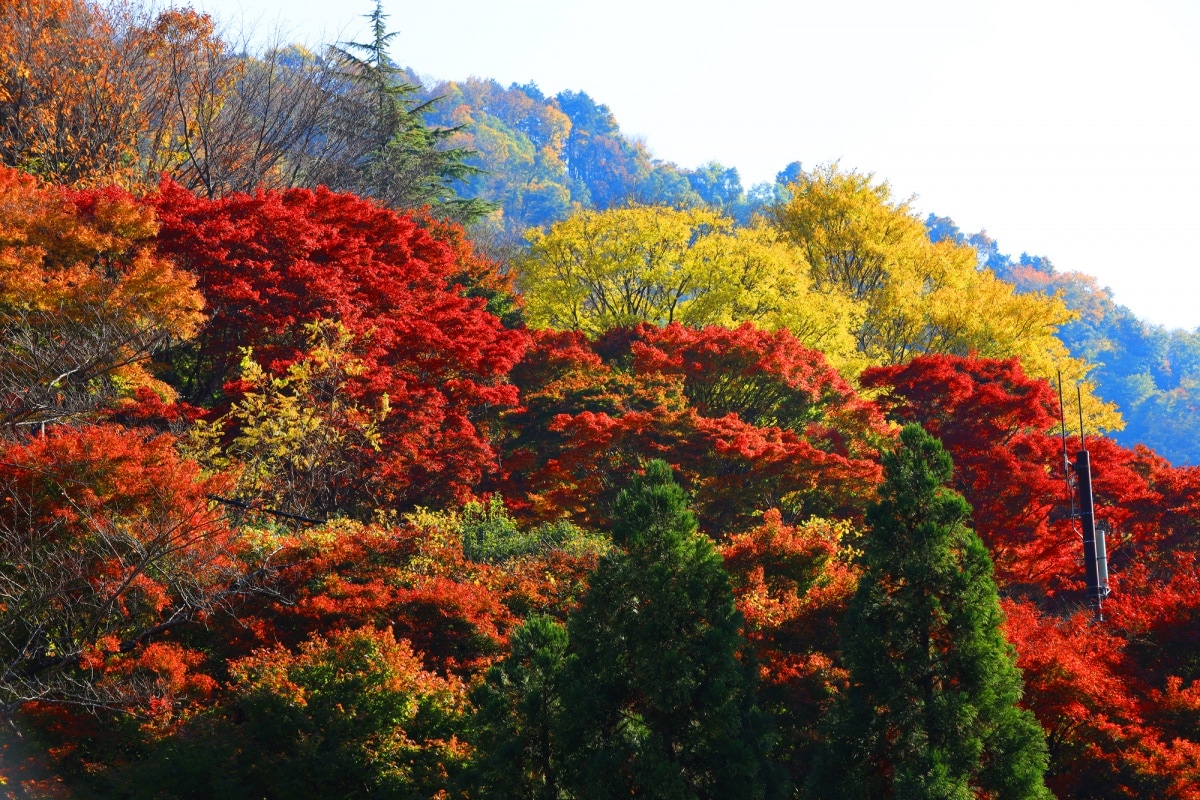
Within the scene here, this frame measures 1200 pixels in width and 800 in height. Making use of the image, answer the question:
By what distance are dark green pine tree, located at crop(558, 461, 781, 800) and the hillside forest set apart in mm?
34

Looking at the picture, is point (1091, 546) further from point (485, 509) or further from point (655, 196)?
point (655, 196)

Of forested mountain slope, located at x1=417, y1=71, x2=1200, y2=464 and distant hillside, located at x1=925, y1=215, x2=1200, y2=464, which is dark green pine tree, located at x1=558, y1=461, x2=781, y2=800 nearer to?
forested mountain slope, located at x1=417, y1=71, x2=1200, y2=464

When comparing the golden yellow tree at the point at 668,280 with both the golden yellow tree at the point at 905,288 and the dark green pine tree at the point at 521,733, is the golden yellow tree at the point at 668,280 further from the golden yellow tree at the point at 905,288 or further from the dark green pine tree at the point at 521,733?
the dark green pine tree at the point at 521,733

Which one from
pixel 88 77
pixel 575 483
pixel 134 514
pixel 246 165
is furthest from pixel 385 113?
pixel 134 514

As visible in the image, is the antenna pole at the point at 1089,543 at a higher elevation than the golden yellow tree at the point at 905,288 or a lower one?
lower

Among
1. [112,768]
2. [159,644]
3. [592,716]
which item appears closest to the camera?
[592,716]

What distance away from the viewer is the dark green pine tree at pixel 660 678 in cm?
Result: 1030

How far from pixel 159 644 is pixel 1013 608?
9232 mm

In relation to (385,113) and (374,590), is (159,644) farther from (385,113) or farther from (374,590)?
(385,113)

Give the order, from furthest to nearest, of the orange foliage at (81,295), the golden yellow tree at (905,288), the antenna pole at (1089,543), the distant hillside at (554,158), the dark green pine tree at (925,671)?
the distant hillside at (554,158), the golden yellow tree at (905,288), the orange foliage at (81,295), the antenna pole at (1089,543), the dark green pine tree at (925,671)

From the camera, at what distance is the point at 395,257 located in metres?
22.0

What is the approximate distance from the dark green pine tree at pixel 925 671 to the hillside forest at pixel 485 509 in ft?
0.10

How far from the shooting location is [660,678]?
10.4 meters

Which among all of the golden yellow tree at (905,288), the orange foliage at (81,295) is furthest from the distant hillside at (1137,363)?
the orange foliage at (81,295)
